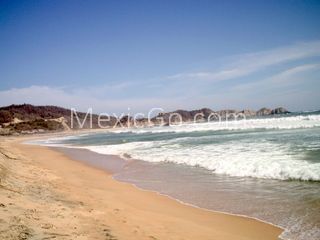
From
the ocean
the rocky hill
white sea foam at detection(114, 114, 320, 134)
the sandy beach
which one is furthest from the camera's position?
the rocky hill

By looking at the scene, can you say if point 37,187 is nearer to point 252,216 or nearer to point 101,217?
point 101,217

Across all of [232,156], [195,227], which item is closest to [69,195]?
[195,227]

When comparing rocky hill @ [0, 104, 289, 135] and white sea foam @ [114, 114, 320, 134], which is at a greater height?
rocky hill @ [0, 104, 289, 135]

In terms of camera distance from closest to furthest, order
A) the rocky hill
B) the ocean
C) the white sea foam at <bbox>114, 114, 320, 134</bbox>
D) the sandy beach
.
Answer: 1. the sandy beach
2. the ocean
3. the white sea foam at <bbox>114, 114, 320, 134</bbox>
4. the rocky hill

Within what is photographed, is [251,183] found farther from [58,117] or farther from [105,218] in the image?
[58,117]

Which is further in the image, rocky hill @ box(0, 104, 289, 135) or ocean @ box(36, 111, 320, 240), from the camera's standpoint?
rocky hill @ box(0, 104, 289, 135)

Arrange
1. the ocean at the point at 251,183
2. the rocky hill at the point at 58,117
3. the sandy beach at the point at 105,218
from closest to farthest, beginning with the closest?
the sandy beach at the point at 105,218 < the ocean at the point at 251,183 < the rocky hill at the point at 58,117

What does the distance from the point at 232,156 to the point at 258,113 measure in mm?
134759

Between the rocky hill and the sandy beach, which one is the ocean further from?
the rocky hill

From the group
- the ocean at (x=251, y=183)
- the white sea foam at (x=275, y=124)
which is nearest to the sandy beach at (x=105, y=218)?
the ocean at (x=251, y=183)

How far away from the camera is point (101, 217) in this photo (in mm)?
5695

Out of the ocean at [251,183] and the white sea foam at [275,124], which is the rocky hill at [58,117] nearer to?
the white sea foam at [275,124]

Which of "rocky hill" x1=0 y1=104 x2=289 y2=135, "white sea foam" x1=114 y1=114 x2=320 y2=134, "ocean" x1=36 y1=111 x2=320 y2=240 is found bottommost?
"ocean" x1=36 y1=111 x2=320 y2=240

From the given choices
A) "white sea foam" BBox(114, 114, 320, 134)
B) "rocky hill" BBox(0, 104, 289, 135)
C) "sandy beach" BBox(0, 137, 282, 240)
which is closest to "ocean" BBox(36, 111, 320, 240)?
"sandy beach" BBox(0, 137, 282, 240)
